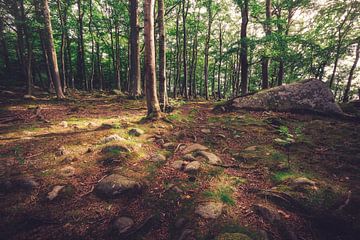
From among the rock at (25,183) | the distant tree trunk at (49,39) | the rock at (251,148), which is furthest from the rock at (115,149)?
the distant tree trunk at (49,39)

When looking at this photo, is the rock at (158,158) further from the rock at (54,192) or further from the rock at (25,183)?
the rock at (25,183)

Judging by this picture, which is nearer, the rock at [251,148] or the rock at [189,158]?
the rock at [189,158]

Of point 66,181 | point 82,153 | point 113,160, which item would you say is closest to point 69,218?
point 66,181

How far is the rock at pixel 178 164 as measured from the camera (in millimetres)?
4233

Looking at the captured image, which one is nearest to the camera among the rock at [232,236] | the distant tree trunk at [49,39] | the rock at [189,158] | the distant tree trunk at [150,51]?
the rock at [232,236]

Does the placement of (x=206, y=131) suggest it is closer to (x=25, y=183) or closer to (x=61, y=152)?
(x=61, y=152)

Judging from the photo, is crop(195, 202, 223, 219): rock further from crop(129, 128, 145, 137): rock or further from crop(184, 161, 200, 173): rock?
crop(129, 128, 145, 137): rock

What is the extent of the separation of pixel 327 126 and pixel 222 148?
14.5 feet

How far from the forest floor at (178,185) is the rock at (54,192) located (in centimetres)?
2

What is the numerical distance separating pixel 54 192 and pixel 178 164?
2.46 metres

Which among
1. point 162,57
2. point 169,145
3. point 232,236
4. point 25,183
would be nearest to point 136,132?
point 169,145

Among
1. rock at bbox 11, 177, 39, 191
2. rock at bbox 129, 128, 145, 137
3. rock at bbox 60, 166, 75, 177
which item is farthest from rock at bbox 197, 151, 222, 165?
rock at bbox 11, 177, 39, 191

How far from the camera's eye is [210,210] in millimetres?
2842

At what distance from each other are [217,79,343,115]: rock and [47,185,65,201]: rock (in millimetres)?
8537
